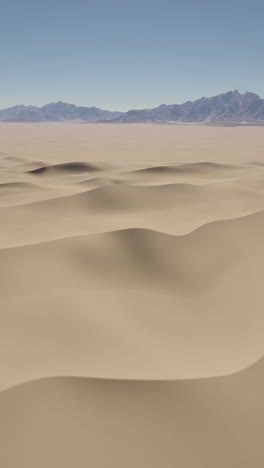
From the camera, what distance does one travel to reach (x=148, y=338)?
1.80m

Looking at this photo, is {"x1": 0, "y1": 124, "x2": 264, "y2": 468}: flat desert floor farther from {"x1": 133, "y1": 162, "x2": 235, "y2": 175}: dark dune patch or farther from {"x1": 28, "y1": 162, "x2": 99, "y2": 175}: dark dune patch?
{"x1": 28, "y1": 162, "x2": 99, "y2": 175}: dark dune patch

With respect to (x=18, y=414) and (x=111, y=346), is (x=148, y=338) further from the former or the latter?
(x=18, y=414)

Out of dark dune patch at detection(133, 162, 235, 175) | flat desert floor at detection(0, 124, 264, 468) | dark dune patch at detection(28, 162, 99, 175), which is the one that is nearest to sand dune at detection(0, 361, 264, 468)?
flat desert floor at detection(0, 124, 264, 468)

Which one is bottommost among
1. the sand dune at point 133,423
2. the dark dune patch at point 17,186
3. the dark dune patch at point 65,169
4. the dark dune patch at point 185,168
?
the sand dune at point 133,423

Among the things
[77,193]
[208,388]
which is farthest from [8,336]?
[77,193]

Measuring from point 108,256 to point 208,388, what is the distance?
1.36 meters

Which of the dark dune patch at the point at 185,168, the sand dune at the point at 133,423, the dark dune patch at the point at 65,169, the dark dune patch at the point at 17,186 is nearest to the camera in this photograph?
the sand dune at the point at 133,423

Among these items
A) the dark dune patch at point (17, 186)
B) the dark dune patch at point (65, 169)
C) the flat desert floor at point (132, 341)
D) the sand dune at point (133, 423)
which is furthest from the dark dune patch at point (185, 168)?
the sand dune at point (133, 423)

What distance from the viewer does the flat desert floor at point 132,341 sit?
124 centimetres

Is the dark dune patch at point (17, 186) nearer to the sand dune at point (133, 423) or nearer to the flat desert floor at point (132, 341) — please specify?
the flat desert floor at point (132, 341)

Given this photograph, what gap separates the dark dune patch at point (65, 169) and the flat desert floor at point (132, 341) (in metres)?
3.29

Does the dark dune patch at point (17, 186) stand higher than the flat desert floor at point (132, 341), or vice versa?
the dark dune patch at point (17, 186)

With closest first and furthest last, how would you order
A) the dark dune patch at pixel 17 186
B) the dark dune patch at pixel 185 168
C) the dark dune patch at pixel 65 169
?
the dark dune patch at pixel 17 186, the dark dune patch at pixel 185 168, the dark dune patch at pixel 65 169

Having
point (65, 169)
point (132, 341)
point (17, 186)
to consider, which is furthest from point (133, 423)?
point (65, 169)
